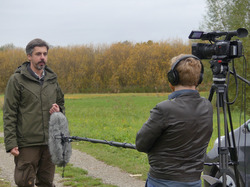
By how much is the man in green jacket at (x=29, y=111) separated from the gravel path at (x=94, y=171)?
230 cm

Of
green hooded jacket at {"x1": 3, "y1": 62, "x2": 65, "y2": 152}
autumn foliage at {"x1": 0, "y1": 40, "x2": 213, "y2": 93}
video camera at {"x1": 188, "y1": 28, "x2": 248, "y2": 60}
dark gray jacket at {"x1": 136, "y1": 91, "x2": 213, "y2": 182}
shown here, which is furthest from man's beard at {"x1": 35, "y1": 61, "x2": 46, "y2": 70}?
autumn foliage at {"x1": 0, "y1": 40, "x2": 213, "y2": 93}

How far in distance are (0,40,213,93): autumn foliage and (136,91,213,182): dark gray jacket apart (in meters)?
51.3

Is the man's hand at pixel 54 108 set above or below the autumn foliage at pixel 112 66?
above

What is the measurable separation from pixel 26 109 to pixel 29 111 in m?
0.04

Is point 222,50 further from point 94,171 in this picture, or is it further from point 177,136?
point 94,171

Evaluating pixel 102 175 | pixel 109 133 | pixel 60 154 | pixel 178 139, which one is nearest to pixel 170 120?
pixel 178 139

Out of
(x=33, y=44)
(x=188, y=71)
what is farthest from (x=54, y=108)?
(x=188, y=71)

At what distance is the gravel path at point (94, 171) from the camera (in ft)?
22.6

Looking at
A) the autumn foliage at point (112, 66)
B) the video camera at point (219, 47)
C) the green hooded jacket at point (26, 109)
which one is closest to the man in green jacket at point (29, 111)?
the green hooded jacket at point (26, 109)

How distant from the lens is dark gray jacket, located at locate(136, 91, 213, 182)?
2807 millimetres

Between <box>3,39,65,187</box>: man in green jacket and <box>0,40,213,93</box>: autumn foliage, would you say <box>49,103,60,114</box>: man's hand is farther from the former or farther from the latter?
<box>0,40,213,93</box>: autumn foliage

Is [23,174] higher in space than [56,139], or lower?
lower

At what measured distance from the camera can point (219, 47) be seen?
11.4 feet

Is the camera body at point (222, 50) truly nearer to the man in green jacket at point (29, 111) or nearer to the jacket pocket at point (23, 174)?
the man in green jacket at point (29, 111)
